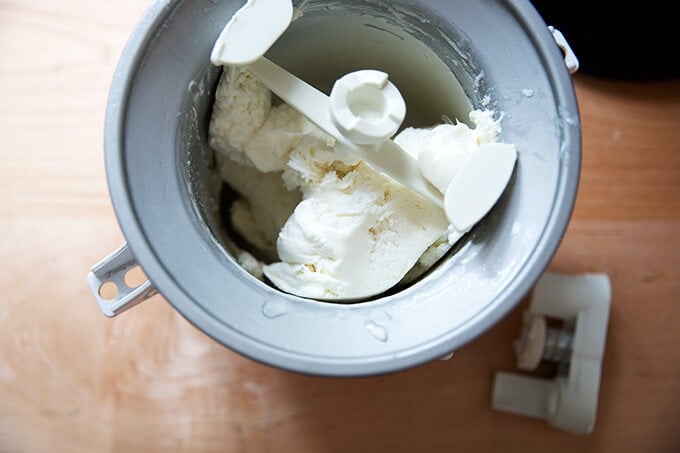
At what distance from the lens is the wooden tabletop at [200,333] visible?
67cm

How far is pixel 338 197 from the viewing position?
52 cm

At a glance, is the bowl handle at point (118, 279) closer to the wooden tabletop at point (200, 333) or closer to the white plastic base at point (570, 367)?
the wooden tabletop at point (200, 333)

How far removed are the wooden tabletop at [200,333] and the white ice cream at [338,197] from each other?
0.21 meters

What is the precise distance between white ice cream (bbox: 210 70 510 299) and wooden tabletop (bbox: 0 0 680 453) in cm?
21

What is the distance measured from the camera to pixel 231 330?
398mm

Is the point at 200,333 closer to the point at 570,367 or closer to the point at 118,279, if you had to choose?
the point at 118,279

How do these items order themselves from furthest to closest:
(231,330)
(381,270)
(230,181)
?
(230,181) < (381,270) < (231,330)

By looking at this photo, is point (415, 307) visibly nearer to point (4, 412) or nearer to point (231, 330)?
point (231, 330)

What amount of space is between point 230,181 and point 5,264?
30 centimetres

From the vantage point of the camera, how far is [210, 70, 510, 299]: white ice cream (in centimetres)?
49

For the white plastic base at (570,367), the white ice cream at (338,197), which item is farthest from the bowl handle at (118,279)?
the white plastic base at (570,367)

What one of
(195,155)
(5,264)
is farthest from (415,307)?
(5,264)

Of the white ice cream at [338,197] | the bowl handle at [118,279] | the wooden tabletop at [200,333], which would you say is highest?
the white ice cream at [338,197]

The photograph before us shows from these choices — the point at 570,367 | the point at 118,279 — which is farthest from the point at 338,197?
the point at 570,367
